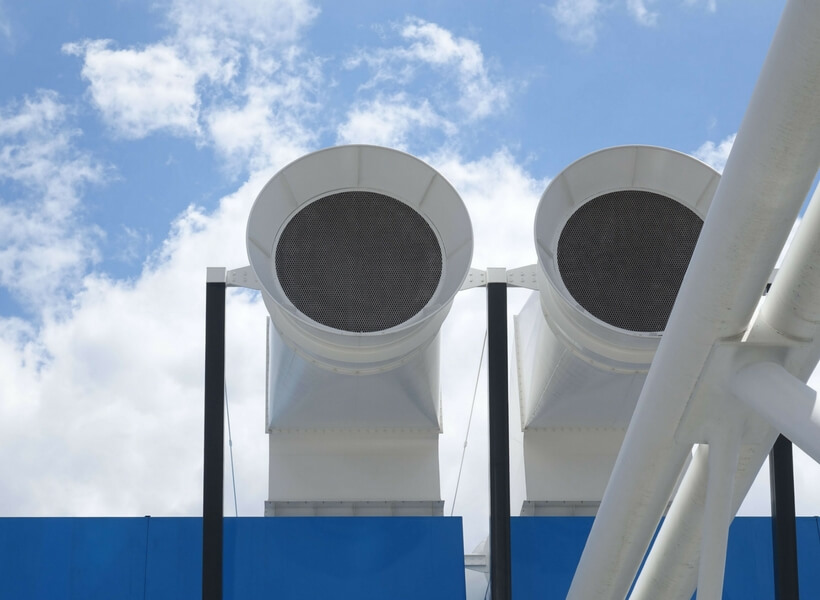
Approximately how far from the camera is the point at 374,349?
26.8 feet

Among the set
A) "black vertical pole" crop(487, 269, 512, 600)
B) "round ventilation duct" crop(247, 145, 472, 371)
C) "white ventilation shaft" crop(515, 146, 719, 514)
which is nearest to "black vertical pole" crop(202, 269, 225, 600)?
"round ventilation duct" crop(247, 145, 472, 371)

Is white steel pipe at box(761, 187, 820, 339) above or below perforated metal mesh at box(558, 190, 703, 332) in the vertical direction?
below

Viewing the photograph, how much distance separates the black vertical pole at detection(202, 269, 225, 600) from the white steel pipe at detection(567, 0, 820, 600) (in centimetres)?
421

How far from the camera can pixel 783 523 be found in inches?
352

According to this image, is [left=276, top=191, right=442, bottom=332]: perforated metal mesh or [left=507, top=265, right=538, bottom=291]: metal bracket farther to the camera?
[left=507, top=265, right=538, bottom=291]: metal bracket

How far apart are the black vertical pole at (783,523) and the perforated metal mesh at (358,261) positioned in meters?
Answer: 3.54

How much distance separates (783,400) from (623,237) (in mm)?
4401

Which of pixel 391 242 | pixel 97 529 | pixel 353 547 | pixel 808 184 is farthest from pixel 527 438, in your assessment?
pixel 808 184

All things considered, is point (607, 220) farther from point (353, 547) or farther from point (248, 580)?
point (248, 580)

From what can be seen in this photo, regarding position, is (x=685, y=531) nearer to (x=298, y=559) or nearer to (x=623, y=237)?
(x=623, y=237)

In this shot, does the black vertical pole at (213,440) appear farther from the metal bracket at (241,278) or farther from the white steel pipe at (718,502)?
the white steel pipe at (718,502)

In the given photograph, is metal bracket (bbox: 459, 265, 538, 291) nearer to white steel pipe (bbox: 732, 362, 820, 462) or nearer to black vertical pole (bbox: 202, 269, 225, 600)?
black vertical pole (bbox: 202, 269, 225, 600)

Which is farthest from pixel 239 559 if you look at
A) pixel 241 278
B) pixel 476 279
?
pixel 476 279

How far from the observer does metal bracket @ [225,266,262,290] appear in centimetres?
902
